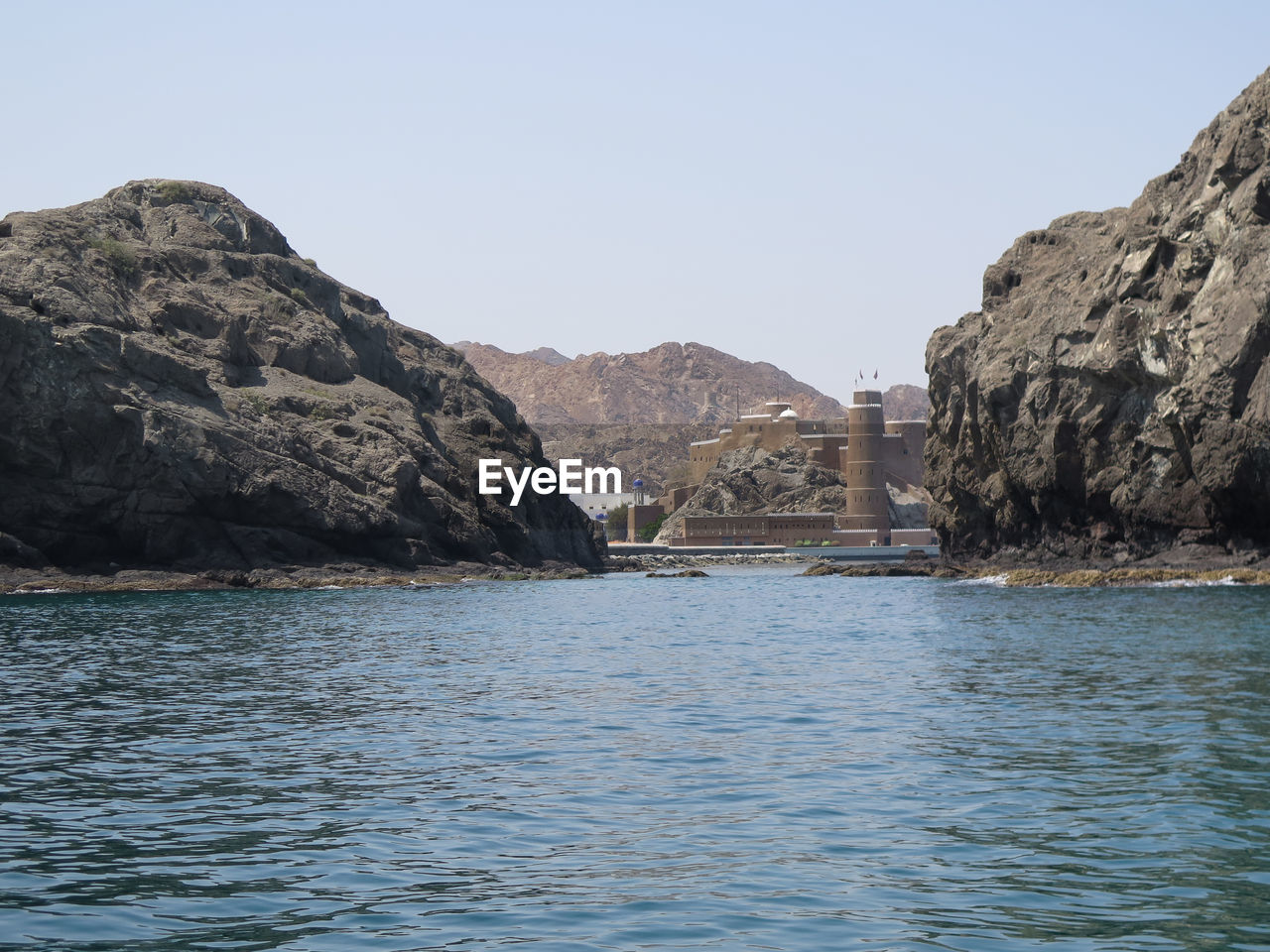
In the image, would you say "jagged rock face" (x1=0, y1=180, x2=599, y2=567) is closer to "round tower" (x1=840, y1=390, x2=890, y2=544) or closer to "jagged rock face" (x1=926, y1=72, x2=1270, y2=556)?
"jagged rock face" (x1=926, y1=72, x2=1270, y2=556)

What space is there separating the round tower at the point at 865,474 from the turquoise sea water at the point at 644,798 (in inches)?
5803

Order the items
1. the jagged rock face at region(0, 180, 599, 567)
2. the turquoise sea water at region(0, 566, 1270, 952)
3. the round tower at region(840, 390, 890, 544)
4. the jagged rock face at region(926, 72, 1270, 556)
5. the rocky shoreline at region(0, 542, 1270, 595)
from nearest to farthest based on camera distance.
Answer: the turquoise sea water at region(0, 566, 1270, 952), the jagged rock face at region(926, 72, 1270, 556), the rocky shoreline at region(0, 542, 1270, 595), the jagged rock face at region(0, 180, 599, 567), the round tower at region(840, 390, 890, 544)

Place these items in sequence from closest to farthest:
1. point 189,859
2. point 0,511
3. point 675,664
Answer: point 189,859 → point 675,664 → point 0,511

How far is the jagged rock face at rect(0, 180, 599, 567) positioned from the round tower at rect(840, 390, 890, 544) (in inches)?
2780

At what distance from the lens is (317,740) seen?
21875 millimetres

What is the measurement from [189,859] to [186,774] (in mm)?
5199

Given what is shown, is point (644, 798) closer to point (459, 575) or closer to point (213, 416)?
point (213, 416)

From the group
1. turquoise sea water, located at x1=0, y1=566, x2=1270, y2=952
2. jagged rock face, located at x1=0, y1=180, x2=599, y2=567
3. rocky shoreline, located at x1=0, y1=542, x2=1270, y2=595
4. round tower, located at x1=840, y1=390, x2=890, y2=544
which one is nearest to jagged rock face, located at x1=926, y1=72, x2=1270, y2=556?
rocky shoreline, located at x1=0, y1=542, x2=1270, y2=595

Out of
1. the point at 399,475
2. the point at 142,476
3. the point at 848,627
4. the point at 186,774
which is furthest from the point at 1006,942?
the point at 399,475

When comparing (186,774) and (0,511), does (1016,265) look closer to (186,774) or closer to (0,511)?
(0,511)

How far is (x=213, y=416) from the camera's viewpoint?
8394 cm

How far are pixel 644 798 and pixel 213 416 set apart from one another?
72.4 metres

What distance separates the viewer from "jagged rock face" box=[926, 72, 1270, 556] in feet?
201

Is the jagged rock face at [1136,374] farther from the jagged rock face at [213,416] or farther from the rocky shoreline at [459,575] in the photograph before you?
the jagged rock face at [213,416]
